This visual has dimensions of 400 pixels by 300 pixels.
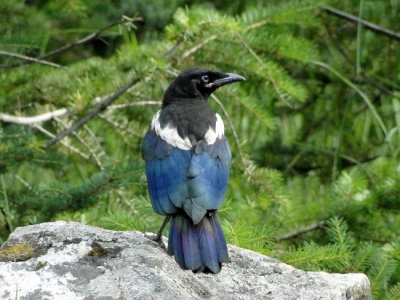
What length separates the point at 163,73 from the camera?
16.4 ft

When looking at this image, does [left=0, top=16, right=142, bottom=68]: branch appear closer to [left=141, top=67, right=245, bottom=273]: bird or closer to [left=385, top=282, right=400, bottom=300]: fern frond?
[left=141, top=67, right=245, bottom=273]: bird

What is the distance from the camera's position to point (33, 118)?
5070mm

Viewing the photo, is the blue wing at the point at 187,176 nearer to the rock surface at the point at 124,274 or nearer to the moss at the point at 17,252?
the rock surface at the point at 124,274

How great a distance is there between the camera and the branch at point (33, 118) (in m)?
4.95

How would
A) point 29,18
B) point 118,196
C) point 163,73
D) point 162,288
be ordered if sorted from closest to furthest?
point 162,288, point 118,196, point 163,73, point 29,18

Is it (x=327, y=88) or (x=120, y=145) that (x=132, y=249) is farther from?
(x=327, y=88)

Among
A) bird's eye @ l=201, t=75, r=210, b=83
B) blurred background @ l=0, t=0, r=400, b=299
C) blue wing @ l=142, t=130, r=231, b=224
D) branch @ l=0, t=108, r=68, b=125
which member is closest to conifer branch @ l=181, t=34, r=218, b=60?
blurred background @ l=0, t=0, r=400, b=299

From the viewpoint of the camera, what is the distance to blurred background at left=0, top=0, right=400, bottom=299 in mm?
4270

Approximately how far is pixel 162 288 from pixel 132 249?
0.34m

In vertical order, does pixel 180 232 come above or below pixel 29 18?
below

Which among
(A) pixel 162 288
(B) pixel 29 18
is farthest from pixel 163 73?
(A) pixel 162 288

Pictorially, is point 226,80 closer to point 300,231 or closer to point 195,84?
point 195,84

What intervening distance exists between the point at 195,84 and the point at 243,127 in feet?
5.43

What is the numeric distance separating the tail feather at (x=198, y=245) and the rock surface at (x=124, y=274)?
70mm
